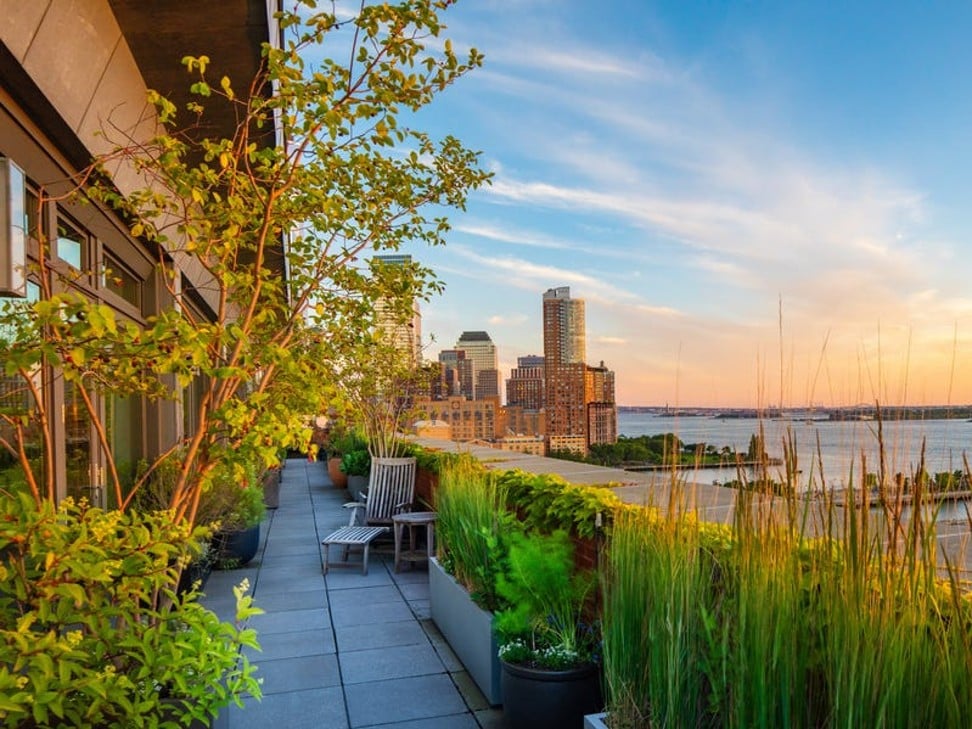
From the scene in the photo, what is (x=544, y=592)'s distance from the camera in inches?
120

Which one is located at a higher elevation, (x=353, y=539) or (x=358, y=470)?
(x=358, y=470)

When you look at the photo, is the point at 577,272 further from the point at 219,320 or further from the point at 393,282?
the point at 219,320

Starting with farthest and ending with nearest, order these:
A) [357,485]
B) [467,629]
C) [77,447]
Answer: [357,485] → [77,447] → [467,629]

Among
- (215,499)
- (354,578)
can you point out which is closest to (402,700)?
(354,578)

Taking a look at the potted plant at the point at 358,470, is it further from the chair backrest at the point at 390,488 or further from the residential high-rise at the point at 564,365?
the residential high-rise at the point at 564,365

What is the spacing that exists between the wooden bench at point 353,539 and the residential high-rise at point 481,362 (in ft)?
17.9

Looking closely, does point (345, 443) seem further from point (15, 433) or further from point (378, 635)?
point (15, 433)

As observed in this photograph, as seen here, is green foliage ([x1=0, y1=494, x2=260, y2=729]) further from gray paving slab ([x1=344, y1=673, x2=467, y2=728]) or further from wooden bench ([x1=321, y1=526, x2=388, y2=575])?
wooden bench ([x1=321, y1=526, x2=388, y2=575])

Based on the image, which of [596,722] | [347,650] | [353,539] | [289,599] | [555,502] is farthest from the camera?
[353,539]

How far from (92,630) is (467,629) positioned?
7.31 feet

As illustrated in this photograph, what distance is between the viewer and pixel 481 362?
1487 cm

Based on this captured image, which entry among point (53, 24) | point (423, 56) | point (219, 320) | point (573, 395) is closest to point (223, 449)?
point (219, 320)

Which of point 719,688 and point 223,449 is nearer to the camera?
point 719,688

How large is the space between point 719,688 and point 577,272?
884 cm
